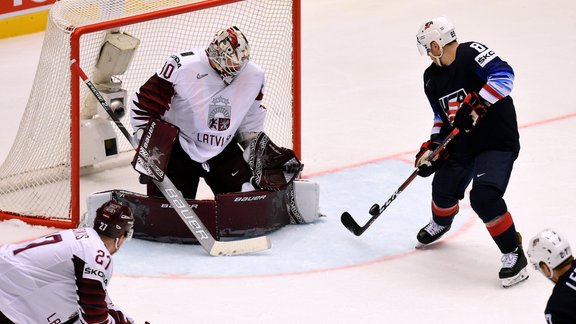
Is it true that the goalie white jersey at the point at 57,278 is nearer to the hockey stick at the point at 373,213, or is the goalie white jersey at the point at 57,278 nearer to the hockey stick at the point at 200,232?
the hockey stick at the point at 200,232

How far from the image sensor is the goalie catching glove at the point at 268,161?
5836 mm

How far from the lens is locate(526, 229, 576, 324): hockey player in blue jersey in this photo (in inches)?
142

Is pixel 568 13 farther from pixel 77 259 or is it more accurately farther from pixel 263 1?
pixel 77 259

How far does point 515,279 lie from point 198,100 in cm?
160

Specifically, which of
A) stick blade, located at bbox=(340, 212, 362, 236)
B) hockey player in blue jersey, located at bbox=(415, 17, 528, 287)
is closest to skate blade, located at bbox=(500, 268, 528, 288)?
hockey player in blue jersey, located at bbox=(415, 17, 528, 287)

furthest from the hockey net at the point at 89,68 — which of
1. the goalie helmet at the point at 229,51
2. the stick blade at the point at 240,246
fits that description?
the stick blade at the point at 240,246

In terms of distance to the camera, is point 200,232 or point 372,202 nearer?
point 200,232

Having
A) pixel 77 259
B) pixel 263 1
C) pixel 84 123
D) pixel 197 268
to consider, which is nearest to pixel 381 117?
pixel 263 1

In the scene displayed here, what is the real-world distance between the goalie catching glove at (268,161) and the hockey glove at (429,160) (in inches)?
27.2

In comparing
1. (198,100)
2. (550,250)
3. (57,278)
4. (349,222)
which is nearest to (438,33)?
(349,222)

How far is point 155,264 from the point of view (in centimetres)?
539

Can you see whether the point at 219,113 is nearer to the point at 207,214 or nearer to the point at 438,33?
the point at 207,214

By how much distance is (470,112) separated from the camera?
515 centimetres

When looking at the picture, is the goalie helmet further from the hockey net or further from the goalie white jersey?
the goalie white jersey
